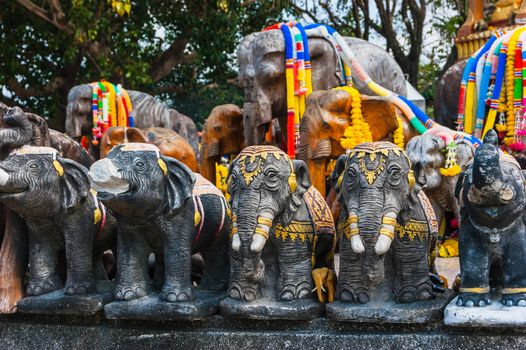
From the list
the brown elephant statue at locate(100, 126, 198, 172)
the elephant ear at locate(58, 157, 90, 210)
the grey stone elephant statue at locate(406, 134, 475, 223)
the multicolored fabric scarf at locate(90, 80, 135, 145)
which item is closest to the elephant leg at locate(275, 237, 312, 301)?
the elephant ear at locate(58, 157, 90, 210)

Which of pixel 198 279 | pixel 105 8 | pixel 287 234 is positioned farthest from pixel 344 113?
pixel 105 8

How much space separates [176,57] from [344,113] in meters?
5.29

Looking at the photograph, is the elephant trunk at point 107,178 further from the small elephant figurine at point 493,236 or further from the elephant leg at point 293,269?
the small elephant figurine at point 493,236

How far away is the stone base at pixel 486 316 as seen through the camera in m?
2.44

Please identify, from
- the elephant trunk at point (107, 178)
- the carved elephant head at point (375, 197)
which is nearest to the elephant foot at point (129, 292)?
the elephant trunk at point (107, 178)

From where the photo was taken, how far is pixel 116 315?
9.27 feet

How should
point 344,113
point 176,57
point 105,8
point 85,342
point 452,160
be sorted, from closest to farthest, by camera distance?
point 85,342, point 452,160, point 344,113, point 105,8, point 176,57

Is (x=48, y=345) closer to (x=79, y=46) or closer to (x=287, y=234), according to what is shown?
(x=287, y=234)

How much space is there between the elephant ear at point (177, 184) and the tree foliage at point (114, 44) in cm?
557

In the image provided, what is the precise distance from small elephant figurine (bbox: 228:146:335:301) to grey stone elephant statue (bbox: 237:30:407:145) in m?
2.68

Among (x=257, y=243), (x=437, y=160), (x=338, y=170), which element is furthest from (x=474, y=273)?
(x=437, y=160)

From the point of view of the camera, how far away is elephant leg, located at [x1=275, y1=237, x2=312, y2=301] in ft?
8.98

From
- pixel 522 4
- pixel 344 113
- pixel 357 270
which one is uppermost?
pixel 522 4

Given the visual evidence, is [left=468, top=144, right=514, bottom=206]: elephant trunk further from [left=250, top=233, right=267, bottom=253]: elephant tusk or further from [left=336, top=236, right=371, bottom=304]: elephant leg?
[left=250, top=233, right=267, bottom=253]: elephant tusk
